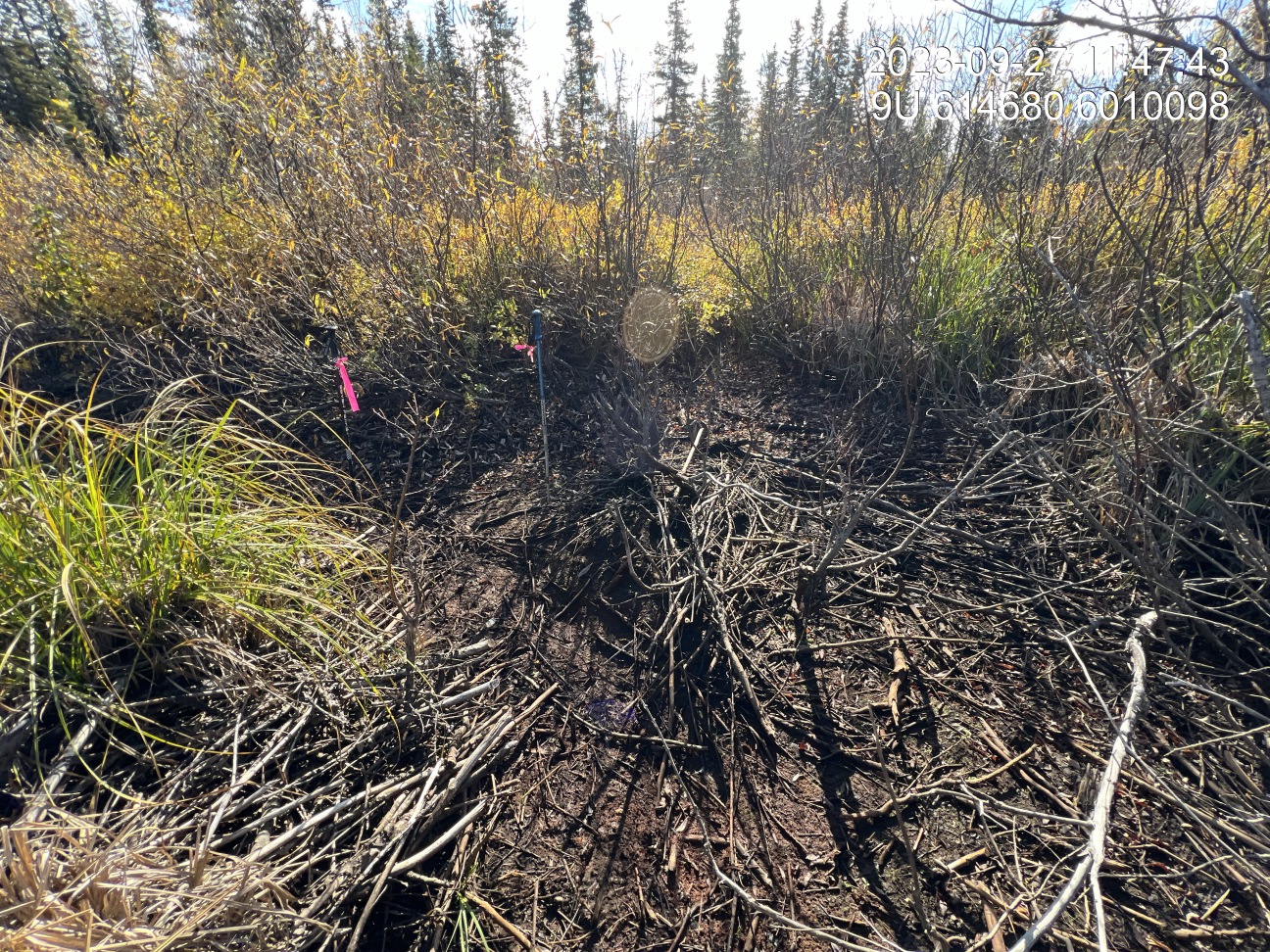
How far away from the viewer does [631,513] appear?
2.64 meters

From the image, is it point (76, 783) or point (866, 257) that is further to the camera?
point (866, 257)

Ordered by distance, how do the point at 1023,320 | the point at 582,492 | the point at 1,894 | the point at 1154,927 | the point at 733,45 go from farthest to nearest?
1. the point at 733,45
2. the point at 1023,320
3. the point at 582,492
4. the point at 1154,927
5. the point at 1,894

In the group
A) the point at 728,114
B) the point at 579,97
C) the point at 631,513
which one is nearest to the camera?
the point at 631,513

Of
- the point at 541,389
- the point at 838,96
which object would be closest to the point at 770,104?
the point at 838,96

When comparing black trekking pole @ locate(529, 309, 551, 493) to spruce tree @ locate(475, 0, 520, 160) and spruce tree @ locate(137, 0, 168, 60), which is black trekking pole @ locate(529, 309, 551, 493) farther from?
spruce tree @ locate(137, 0, 168, 60)

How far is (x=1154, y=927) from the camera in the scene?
4.27 ft

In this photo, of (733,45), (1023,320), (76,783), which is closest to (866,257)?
(1023,320)

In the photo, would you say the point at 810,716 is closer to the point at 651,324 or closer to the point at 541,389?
the point at 541,389

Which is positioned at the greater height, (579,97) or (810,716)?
(579,97)

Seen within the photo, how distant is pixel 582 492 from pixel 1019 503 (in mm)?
1993

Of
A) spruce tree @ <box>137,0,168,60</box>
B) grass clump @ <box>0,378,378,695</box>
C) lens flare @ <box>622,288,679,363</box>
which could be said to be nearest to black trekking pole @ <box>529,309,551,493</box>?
lens flare @ <box>622,288,679,363</box>

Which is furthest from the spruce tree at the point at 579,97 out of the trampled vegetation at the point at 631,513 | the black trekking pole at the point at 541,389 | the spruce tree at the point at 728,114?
the black trekking pole at the point at 541,389

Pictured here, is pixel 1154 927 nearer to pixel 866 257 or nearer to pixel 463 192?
pixel 866 257

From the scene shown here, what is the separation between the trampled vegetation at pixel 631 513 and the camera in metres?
1.36
